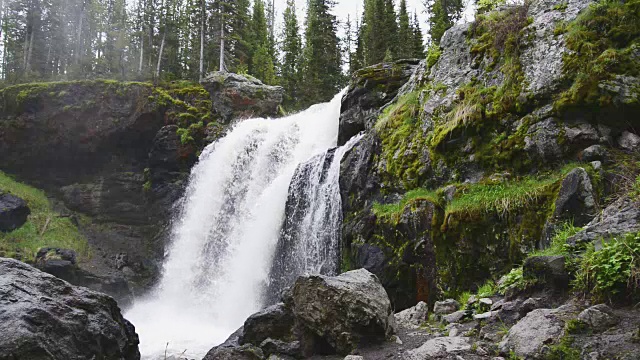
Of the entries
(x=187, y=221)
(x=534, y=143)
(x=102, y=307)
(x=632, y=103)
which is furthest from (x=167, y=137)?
(x=632, y=103)

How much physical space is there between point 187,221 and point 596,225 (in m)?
18.6

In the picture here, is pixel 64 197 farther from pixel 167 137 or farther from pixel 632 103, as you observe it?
pixel 632 103

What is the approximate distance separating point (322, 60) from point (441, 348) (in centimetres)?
3293

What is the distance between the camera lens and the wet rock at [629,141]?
726cm

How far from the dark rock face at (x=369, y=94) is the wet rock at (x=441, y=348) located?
33.9 ft

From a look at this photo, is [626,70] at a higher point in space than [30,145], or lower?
lower

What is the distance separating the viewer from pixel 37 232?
883 inches

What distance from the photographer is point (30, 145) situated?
80.6 feet

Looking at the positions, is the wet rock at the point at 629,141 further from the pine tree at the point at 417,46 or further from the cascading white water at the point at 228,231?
the pine tree at the point at 417,46

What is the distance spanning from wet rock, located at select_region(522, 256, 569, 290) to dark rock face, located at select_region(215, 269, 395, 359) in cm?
215

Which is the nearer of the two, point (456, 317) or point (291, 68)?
point (456, 317)

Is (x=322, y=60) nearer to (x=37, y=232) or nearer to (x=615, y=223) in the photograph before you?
(x=37, y=232)

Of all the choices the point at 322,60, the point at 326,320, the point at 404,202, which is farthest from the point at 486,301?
the point at 322,60

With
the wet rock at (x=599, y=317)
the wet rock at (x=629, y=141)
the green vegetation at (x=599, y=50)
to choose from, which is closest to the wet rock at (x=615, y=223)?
the wet rock at (x=599, y=317)
